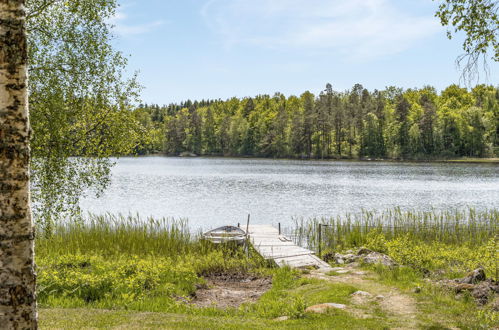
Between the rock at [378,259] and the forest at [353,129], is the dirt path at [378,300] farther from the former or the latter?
the forest at [353,129]

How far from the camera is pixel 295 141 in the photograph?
11725cm

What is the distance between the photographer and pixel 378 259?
12.7 metres

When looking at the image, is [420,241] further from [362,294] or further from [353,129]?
[353,129]

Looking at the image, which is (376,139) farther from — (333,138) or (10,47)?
(10,47)

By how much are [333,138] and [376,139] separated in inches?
547

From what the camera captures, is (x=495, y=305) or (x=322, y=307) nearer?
(x=495, y=305)

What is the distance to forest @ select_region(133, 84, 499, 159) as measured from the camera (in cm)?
9994

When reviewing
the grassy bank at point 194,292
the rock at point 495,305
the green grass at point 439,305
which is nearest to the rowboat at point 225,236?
the grassy bank at point 194,292

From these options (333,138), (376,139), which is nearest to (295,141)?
(333,138)

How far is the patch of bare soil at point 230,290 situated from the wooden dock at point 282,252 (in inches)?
60.6

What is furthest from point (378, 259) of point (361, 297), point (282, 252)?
point (361, 297)

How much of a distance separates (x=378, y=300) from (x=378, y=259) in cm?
413

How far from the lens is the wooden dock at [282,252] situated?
13242 mm

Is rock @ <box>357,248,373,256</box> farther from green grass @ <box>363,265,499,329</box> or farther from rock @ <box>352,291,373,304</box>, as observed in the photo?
rock @ <box>352,291,373,304</box>
